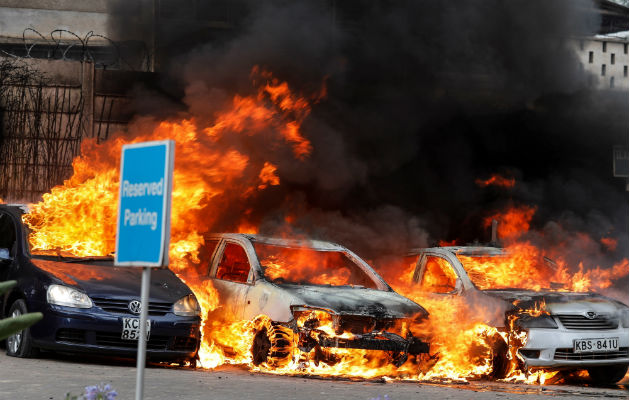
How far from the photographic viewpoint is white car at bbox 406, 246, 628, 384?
10555mm

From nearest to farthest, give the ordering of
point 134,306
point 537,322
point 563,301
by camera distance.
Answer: point 134,306
point 537,322
point 563,301

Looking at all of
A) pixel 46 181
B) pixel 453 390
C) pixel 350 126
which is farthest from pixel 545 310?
pixel 46 181

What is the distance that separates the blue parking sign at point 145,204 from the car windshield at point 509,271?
7056mm

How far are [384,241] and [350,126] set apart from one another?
6.16ft

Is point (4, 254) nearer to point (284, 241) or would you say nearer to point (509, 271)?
point (284, 241)

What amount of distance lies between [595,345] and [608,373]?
0.60 meters

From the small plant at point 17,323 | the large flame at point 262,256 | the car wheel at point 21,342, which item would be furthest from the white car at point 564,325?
the small plant at point 17,323

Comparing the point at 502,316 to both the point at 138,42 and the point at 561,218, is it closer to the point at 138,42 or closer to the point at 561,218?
the point at 561,218

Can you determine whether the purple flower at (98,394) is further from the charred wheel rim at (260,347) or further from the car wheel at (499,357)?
the car wheel at (499,357)

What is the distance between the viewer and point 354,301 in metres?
10.2

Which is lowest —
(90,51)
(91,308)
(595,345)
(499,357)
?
(499,357)

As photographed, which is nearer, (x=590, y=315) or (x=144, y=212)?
(x=144, y=212)

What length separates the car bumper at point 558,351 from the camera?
10.5 meters

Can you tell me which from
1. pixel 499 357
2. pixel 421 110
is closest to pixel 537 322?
pixel 499 357
